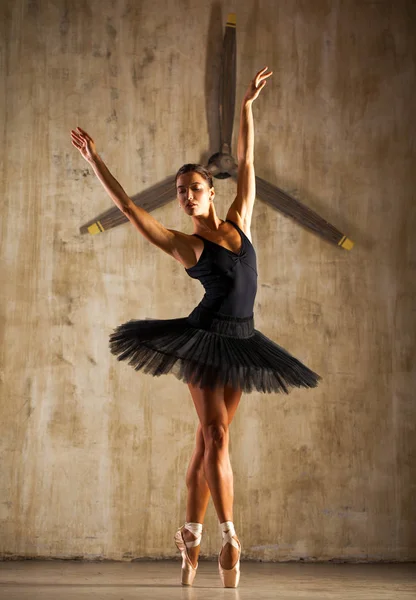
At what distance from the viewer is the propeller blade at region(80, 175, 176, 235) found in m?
4.65

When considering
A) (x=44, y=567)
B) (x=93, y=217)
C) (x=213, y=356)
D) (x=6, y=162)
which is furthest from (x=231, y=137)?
(x=44, y=567)

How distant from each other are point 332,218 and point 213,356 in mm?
1807

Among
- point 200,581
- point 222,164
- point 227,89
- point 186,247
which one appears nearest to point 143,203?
point 222,164

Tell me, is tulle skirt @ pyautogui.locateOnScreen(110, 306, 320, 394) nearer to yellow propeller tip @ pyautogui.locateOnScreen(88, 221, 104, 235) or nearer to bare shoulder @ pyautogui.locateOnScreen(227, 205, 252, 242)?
bare shoulder @ pyautogui.locateOnScreen(227, 205, 252, 242)

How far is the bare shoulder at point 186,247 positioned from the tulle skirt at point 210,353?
235 millimetres

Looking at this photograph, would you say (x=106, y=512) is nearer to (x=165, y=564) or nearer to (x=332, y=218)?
(x=165, y=564)

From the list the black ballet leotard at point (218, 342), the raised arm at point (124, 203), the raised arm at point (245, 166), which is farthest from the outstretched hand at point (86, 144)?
the raised arm at point (245, 166)

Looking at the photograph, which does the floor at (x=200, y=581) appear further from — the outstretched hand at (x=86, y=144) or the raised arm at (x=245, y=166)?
the outstretched hand at (x=86, y=144)

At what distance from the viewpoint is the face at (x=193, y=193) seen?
11.4 feet

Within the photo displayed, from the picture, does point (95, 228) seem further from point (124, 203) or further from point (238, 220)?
point (124, 203)

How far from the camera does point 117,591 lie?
332cm

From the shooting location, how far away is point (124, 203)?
327 centimetres

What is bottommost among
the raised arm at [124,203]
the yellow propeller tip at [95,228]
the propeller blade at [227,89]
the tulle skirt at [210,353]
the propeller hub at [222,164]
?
the tulle skirt at [210,353]

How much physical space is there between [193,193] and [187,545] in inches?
60.6
